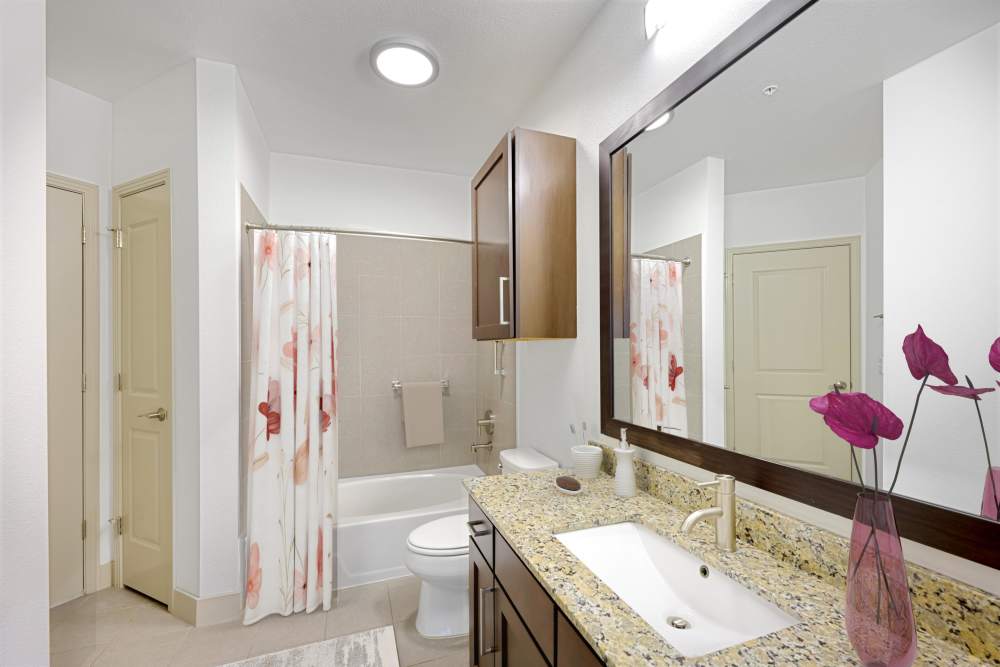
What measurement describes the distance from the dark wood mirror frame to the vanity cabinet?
0.22 meters

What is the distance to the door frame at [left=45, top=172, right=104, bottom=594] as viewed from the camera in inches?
89.7

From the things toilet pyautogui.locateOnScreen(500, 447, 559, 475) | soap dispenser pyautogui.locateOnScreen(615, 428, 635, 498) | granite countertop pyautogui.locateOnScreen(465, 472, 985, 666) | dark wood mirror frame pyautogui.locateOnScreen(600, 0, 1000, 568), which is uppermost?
dark wood mirror frame pyautogui.locateOnScreen(600, 0, 1000, 568)

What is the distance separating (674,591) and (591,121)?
160 cm

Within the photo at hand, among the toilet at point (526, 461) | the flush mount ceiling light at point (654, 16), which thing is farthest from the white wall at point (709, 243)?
the toilet at point (526, 461)

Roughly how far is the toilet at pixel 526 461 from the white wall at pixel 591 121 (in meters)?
0.06

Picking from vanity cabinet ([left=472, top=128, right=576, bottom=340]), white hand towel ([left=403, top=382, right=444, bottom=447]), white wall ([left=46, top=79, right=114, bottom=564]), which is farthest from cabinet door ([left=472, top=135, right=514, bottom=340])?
white wall ([left=46, top=79, right=114, bottom=564])

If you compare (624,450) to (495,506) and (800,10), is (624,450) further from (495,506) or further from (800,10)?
(800,10)

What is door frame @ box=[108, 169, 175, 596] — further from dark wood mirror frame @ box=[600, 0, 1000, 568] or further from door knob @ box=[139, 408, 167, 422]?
dark wood mirror frame @ box=[600, 0, 1000, 568]

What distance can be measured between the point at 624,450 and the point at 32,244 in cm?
173

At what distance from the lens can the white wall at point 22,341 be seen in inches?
40.9

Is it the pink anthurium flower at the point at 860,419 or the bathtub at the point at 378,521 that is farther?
the bathtub at the point at 378,521

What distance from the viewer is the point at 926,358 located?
2.16ft

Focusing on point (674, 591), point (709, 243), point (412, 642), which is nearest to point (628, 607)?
point (674, 591)

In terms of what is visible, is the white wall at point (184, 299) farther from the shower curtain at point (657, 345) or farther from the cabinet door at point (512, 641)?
the shower curtain at point (657, 345)
